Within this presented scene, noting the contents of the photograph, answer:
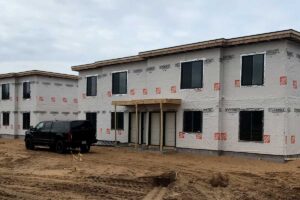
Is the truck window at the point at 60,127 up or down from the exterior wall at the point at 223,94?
down

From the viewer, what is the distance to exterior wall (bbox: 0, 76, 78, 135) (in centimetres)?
3719

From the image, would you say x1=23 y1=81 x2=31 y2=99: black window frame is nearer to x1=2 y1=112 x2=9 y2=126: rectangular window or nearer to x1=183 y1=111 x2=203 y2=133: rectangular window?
x1=2 y1=112 x2=9 y2=126: rectangular window

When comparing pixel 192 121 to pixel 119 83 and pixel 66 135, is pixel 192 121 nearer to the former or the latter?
pixel 66 135

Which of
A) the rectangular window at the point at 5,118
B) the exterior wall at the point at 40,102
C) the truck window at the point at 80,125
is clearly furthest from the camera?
the rectangular window at the point at 5,118

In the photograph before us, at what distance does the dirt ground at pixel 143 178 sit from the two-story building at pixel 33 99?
1630 centimetres

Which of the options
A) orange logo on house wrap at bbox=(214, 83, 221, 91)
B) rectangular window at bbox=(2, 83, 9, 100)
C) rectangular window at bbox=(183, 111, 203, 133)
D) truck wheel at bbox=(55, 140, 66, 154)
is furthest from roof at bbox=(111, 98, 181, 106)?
rectangular window at bbox=(2, 83, 9, 100)

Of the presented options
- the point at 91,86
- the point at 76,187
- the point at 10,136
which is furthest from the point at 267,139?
the point at 10,136

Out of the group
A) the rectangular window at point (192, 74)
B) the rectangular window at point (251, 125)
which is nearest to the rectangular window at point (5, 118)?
the rectangular window at point (192, 74)

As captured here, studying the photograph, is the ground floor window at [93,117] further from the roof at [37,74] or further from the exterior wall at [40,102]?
the roof at [37,74]

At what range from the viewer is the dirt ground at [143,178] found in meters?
12.1

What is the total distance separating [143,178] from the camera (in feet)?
47.2

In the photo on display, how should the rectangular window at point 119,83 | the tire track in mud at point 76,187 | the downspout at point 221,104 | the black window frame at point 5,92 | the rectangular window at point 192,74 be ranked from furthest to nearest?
the black window frame at point 5,92, the rectangular window at point 119,83, the rectangular window at point 192,74, the downspout at point 221,104, the tire track in mud at point 76,187

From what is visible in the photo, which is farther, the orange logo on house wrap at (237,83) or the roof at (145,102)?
the roof at (145,102)

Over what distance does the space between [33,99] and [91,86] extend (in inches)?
322
